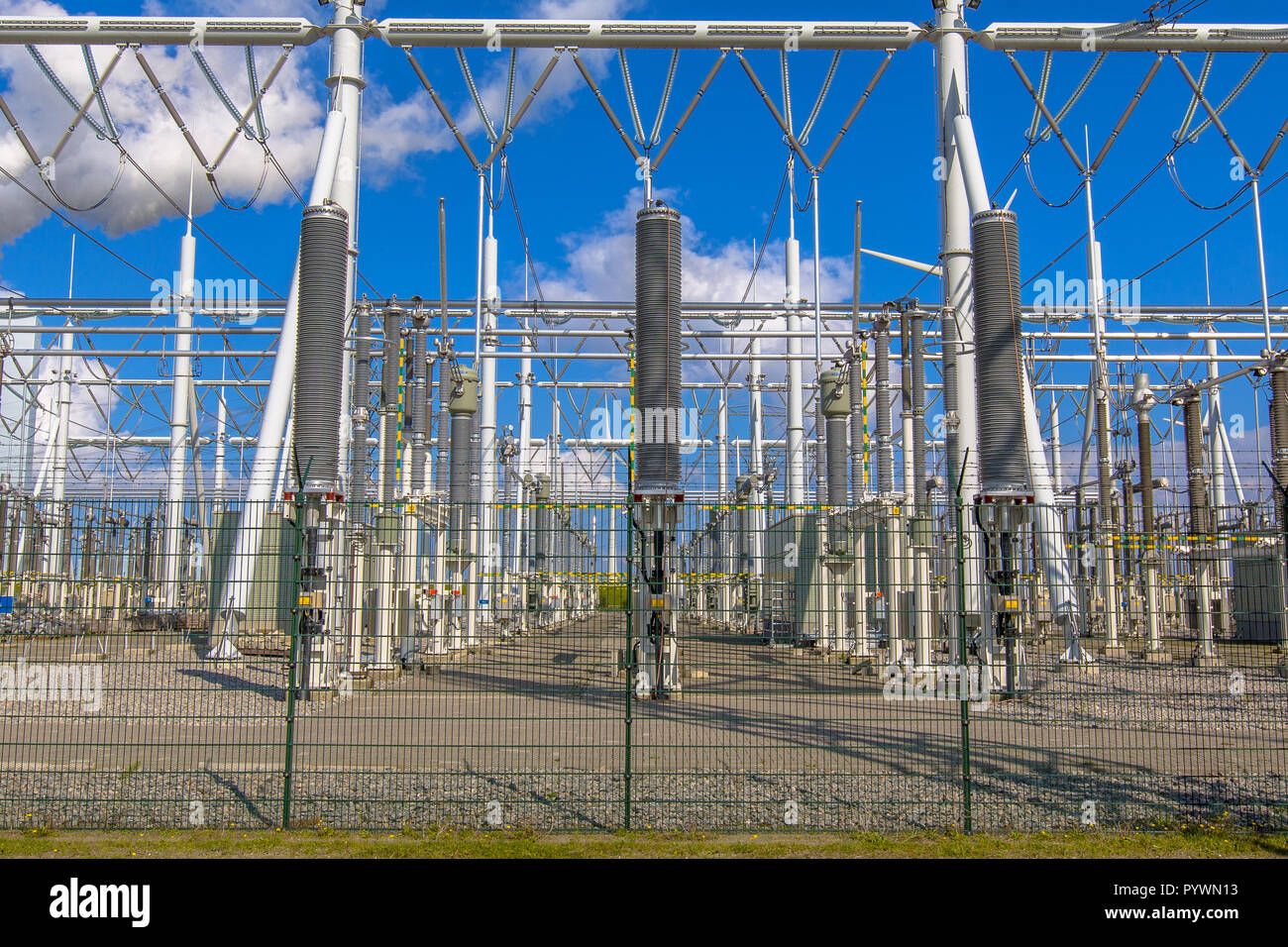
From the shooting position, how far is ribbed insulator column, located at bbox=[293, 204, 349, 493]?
39.0 ft

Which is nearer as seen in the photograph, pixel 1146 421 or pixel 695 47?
pixel 695 47

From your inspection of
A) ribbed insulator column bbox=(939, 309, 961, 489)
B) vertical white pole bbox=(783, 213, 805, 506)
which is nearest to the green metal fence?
ribbed insulator column bbox=(939, 309, 961, 489)

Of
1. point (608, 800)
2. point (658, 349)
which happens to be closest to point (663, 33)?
point (658, 349)

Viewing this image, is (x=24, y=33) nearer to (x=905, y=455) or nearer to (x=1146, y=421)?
(x=905, y=455)

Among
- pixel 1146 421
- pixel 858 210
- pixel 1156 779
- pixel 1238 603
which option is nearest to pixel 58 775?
pixel 1156 779

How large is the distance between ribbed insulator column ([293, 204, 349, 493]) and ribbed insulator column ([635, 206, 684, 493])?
3.64 metres

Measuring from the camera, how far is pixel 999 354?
39.9ft

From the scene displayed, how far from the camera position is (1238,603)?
19766 millimetres

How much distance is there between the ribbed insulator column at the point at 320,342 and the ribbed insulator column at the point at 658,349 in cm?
364

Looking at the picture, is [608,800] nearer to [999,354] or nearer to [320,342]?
[320,342]

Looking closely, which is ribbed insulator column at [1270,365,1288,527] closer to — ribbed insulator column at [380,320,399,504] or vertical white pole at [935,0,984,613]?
vertical white pole at [935,0,984,613]

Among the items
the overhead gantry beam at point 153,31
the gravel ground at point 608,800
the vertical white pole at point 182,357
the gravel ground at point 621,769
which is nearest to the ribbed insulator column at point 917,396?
the gravel ground at point 621,769

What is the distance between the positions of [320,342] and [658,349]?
4.03m

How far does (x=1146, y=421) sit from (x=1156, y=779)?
1730cm
